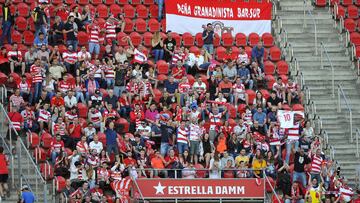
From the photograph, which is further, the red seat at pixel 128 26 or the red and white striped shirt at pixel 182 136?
the red seat at pixel 128 26

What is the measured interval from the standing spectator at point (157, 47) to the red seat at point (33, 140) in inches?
253

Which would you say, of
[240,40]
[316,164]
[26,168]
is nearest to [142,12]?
[240,40]

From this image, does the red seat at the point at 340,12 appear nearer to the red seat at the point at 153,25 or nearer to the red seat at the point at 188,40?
the red seat at the point at 188,40

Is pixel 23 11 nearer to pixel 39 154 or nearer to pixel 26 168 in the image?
pixel 39 154

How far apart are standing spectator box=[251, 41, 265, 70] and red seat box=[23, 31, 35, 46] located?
7.04 metres

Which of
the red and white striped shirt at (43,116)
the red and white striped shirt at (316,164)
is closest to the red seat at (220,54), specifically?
the red and white striped shirt at (316,164)

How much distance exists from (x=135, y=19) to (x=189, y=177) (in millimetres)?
9365

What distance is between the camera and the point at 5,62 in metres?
44.3

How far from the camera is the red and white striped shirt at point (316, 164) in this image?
42281mm

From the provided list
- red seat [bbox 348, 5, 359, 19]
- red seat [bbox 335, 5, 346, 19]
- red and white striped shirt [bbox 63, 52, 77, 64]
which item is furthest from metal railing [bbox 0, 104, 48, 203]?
red seat [bbox 348, 5, 359, 19]

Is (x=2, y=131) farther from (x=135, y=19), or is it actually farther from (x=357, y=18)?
(x=357, y=18)

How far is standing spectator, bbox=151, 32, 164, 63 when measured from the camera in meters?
46.7

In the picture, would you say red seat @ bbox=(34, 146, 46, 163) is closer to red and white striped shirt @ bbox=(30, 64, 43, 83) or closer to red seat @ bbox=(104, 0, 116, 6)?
red and white striped shirt @ bbox=(30, 64, 43, 83)

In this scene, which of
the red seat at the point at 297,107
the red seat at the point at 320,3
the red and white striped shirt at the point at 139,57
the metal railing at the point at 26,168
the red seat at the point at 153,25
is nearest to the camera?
the metal railing at the point at 26,168
